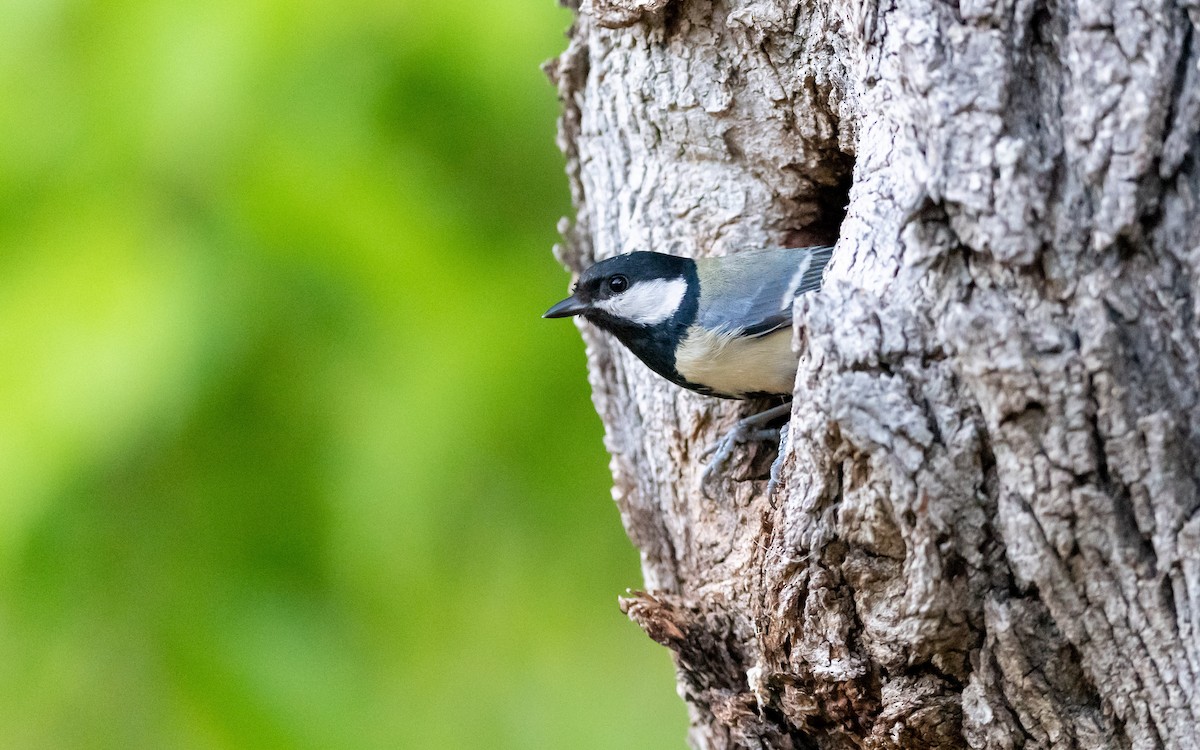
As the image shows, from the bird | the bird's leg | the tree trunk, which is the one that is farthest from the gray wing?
the tree trunk

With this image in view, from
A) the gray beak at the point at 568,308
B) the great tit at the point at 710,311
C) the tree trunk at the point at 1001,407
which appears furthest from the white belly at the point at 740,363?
the tree trunk at the point at 1001,407

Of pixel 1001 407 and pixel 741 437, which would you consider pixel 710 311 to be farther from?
pixel 1001 407

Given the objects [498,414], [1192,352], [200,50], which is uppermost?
[200,50]

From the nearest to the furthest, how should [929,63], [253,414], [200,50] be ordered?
[929,63] < [200,50] < [253,414]

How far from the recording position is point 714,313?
1.72 meters

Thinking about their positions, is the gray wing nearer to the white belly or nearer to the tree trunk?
the white belly

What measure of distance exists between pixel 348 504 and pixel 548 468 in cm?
42

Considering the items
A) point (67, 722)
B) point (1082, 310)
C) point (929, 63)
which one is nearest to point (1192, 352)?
point (1082, 310)

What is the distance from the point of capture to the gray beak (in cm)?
178

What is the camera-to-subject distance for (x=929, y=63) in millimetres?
1083

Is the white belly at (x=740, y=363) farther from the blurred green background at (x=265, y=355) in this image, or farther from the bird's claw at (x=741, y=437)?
the blurred green background at (x=265, y=355)

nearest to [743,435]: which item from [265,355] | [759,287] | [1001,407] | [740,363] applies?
[740,363]

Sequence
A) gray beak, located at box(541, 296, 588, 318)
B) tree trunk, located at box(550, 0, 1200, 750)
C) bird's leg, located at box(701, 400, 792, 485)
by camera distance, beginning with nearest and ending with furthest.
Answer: tree trunk, located at box(550, 0, 1200, 750) < bird's leg, located at box(701, 400, 792, 485) < gray beak, located at box(541, 296, 588, 318)

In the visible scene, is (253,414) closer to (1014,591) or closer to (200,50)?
(200,50)
